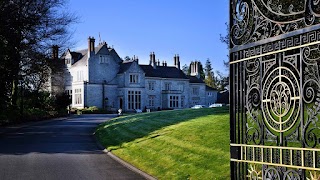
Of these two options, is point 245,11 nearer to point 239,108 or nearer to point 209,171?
point 239,108

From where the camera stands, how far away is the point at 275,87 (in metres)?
5.43

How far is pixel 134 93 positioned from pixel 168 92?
328 inches

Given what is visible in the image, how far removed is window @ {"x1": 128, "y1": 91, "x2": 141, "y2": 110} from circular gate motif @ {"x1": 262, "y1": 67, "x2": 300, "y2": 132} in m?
71.6

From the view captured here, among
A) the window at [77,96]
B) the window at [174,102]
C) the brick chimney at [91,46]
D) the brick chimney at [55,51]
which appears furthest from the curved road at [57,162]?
the window at [174,102]

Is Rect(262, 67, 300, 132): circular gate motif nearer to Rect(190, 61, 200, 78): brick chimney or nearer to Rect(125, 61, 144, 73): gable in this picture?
Rect(125, 61, 144, 73): gable

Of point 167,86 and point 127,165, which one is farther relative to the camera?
point 167,86

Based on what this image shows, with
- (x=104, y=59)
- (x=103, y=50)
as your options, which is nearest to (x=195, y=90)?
(x=104, y=59)

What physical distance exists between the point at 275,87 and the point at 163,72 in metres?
80.8

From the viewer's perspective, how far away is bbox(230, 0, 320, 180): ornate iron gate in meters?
4.91

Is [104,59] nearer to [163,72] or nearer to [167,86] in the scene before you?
[163,72]

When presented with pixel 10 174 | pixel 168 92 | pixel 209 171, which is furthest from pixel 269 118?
pixel 168 92

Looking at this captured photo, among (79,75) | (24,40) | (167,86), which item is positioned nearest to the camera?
(24,40)

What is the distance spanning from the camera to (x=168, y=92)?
273 feet

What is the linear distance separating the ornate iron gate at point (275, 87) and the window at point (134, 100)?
Result: 70.9 m
